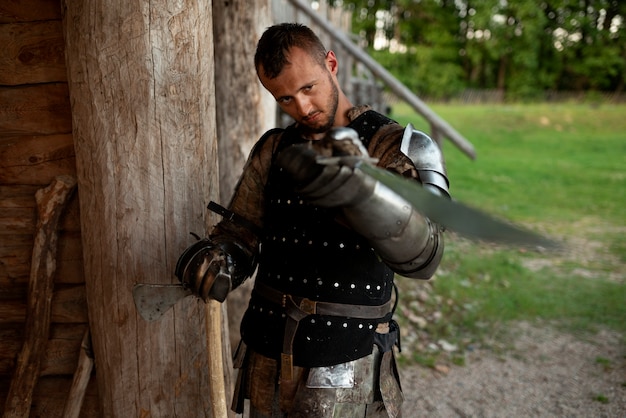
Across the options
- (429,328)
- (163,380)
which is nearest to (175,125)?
(163,380)

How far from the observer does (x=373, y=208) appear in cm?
139

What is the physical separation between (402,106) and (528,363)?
16.0 metres

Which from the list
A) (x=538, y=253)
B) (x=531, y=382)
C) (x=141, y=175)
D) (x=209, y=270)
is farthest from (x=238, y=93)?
(x=538, y=253)

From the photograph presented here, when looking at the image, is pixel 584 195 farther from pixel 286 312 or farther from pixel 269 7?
pixel 286 312

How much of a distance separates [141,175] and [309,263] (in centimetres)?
61

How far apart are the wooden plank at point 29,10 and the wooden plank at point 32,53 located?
2 cm

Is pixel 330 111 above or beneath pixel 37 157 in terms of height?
above

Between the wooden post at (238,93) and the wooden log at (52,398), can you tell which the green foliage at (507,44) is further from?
the wooden log at (52,398)

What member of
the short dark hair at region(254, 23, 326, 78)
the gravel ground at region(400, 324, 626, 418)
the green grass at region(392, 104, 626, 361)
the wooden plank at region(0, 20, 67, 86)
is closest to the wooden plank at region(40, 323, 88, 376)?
the wooden plank at region(0, 20, 67, 86)

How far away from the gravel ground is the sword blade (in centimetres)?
228

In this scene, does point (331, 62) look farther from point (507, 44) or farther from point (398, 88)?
point (507, 44)

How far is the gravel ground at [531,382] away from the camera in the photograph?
3217 mm

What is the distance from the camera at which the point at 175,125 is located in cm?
181

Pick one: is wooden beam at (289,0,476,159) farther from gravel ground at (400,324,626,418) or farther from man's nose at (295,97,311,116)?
man's nose at (295,97,311,116)
